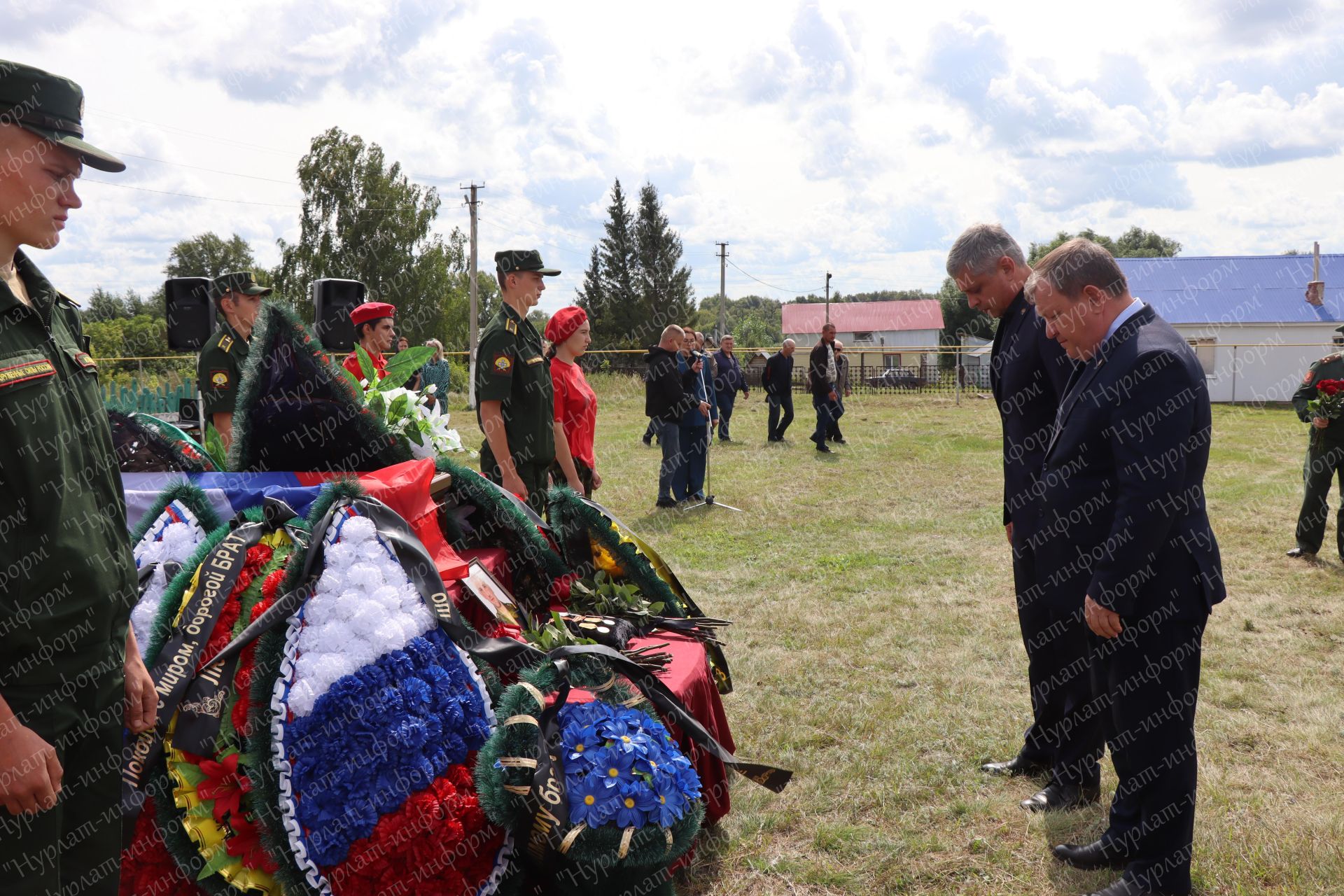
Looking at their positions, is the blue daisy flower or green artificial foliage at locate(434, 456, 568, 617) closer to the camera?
the blue daisy flower

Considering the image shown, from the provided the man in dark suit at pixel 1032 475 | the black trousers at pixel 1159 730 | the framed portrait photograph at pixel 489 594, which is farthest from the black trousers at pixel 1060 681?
the framed portrait photograph at pixel 489 594

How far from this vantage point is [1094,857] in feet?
10.2

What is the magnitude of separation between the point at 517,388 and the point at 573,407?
2.60ft

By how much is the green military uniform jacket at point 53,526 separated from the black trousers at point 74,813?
0.01m

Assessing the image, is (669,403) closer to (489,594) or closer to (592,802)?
(489,594)

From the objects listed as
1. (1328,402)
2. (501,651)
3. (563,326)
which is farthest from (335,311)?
(1328,402)

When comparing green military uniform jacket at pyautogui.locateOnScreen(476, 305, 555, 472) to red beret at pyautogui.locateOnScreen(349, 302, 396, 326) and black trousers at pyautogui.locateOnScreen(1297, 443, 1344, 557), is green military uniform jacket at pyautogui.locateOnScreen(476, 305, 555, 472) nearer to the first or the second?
red beret at pyautogui.locateOnScreen(349, 302, 396, 326)

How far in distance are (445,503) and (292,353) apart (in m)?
0.86

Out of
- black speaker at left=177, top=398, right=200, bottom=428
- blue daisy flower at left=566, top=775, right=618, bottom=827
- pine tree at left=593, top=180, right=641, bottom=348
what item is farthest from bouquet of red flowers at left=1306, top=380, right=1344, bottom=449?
pine tree at left=593, top=180, right=641, bottom=348

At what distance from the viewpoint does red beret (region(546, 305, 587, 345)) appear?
571 cm

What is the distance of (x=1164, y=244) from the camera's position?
231 ft

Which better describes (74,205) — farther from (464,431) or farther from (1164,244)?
(1164,244)

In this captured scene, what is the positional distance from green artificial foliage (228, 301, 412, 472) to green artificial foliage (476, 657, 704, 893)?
0.95 m

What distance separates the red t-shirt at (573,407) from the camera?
5.53 m
